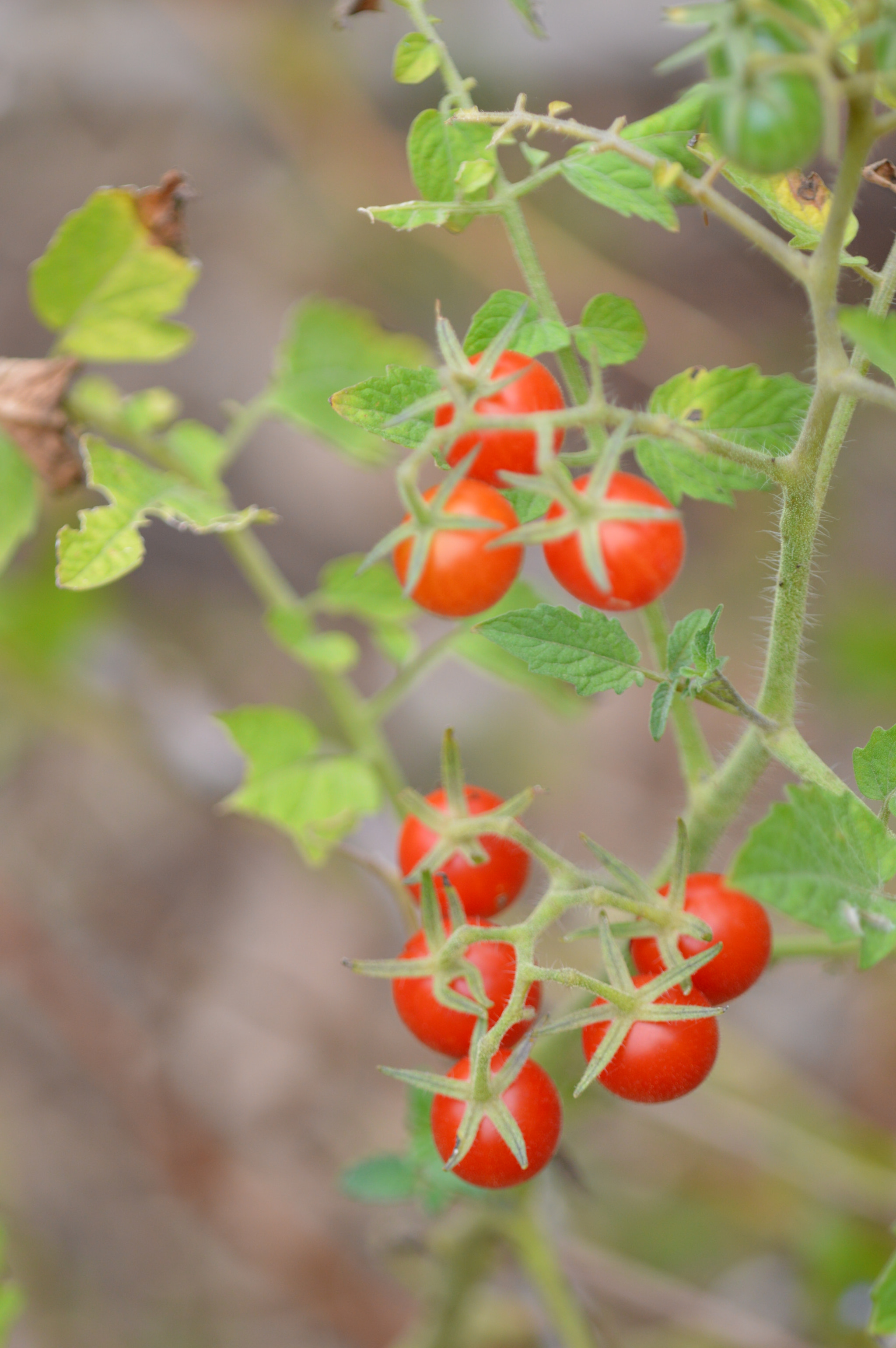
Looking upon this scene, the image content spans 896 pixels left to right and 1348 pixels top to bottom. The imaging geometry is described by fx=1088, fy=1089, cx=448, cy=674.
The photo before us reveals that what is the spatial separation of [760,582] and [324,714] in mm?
1121

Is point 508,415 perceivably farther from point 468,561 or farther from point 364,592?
point 364,592

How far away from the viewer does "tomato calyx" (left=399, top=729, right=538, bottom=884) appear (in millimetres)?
840

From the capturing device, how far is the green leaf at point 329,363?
4.40ft

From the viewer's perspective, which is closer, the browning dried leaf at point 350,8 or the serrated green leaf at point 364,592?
the browning dried leaf at point 350,8

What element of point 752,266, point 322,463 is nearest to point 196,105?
point 322,463

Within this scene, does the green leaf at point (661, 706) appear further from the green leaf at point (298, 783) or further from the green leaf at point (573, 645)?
the green leaf at point (298, 783)

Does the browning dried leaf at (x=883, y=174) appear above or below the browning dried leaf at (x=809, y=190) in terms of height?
above

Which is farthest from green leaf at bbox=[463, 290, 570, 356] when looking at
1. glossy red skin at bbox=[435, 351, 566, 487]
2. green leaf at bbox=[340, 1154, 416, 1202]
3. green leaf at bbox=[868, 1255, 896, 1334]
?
green leaf at bbox=[340, 1154, 416, 1202]

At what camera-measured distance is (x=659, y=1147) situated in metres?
2.38

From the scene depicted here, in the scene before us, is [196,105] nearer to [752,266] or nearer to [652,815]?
[752,266]

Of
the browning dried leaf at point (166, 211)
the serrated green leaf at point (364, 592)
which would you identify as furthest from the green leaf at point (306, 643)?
the browning dried leaf at point (166, 211)

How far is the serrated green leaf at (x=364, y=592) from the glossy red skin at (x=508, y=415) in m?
0.46

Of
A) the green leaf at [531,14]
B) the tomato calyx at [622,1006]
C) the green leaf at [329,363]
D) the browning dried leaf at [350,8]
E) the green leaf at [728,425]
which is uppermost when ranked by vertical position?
the green leaf at [531,14]

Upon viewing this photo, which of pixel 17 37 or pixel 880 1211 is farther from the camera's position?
pixel 17 37
